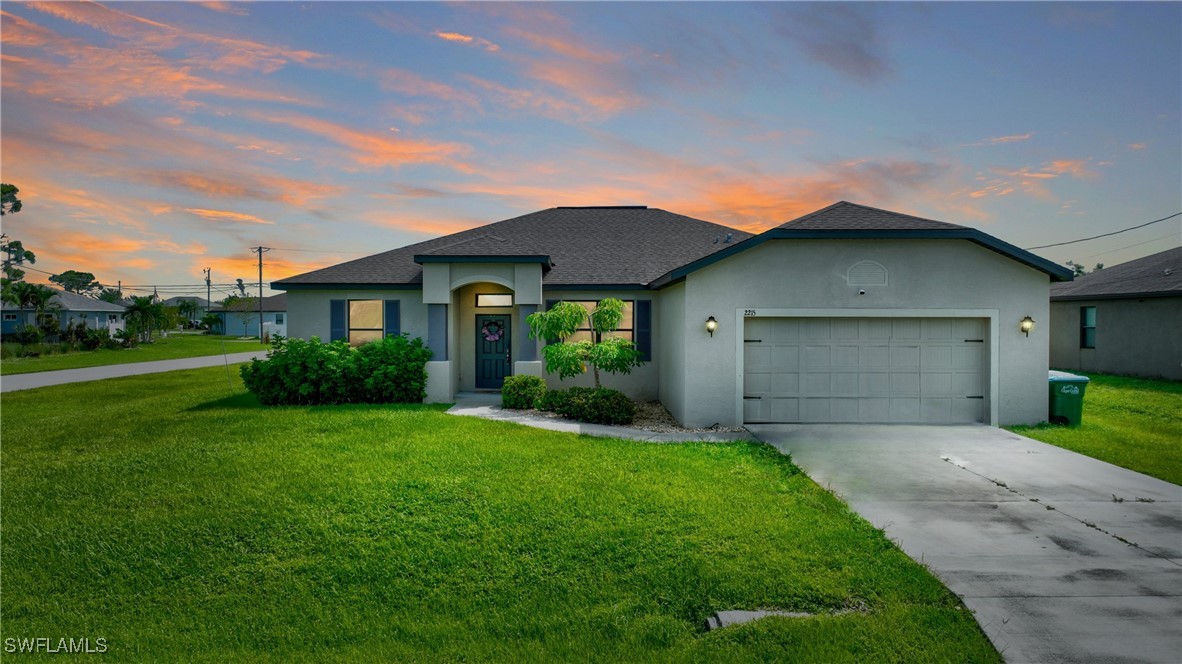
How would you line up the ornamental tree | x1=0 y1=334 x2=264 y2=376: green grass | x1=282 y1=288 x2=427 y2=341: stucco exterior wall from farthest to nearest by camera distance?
x1=0 y1=334 x2=264 y2=376: green grass, x1=282 y1=288 x2=427 y2=341: stucco exterior wall, the ornamental tree

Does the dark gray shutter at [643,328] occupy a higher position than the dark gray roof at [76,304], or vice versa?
the dark gray roof at [76,304]

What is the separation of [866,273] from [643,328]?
559 cm

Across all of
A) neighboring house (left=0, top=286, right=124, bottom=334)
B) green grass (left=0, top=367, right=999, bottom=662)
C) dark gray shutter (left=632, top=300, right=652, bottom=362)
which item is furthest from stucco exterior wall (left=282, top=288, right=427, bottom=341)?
neighboring house (left=0, top=286, right=124, bottom=334)

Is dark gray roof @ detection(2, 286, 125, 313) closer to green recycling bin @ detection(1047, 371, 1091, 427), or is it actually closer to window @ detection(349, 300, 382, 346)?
window @ detection(349, 300, 382, 346)

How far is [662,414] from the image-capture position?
1218cm

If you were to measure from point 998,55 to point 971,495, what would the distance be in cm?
1071

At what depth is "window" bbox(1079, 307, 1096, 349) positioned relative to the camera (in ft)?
67.4

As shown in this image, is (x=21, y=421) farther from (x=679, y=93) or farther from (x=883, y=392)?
(x=883, y=392)

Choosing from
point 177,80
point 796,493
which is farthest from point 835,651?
point 177,80

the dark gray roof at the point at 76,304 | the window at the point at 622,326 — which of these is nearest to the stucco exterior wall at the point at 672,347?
the window at the point at 622,326

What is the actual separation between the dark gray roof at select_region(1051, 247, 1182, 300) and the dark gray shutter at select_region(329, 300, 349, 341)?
25461mm

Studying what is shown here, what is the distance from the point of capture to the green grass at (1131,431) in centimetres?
814

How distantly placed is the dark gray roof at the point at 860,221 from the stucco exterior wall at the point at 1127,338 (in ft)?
46.5

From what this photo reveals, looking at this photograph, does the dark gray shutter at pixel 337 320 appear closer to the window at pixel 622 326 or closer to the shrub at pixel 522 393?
the shrub at pixel 522 393
